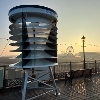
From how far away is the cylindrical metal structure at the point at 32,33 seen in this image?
5523 mm

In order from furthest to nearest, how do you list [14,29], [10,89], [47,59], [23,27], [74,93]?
[10,89] < [74,93] < [47,59] < [14,29] < [23,27]

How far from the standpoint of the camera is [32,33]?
560cm

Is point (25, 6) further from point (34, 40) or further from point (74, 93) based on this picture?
point (74, 93)

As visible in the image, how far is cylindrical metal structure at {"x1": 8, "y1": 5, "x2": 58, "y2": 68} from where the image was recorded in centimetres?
552

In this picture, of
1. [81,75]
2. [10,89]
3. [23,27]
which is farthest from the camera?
[81,75]

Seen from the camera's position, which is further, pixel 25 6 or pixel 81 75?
pixel 81 75

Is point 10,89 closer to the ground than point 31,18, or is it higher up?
closer to the ground

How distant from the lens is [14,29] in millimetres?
5773

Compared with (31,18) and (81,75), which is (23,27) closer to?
(31,18)

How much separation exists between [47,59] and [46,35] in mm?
1028

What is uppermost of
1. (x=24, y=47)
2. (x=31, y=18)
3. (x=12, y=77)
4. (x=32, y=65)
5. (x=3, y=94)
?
(x=31, y=18)

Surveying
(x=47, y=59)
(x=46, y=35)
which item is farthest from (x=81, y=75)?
(x=46, y=35)

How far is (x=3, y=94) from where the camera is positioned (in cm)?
667

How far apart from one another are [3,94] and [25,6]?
3.83 m
